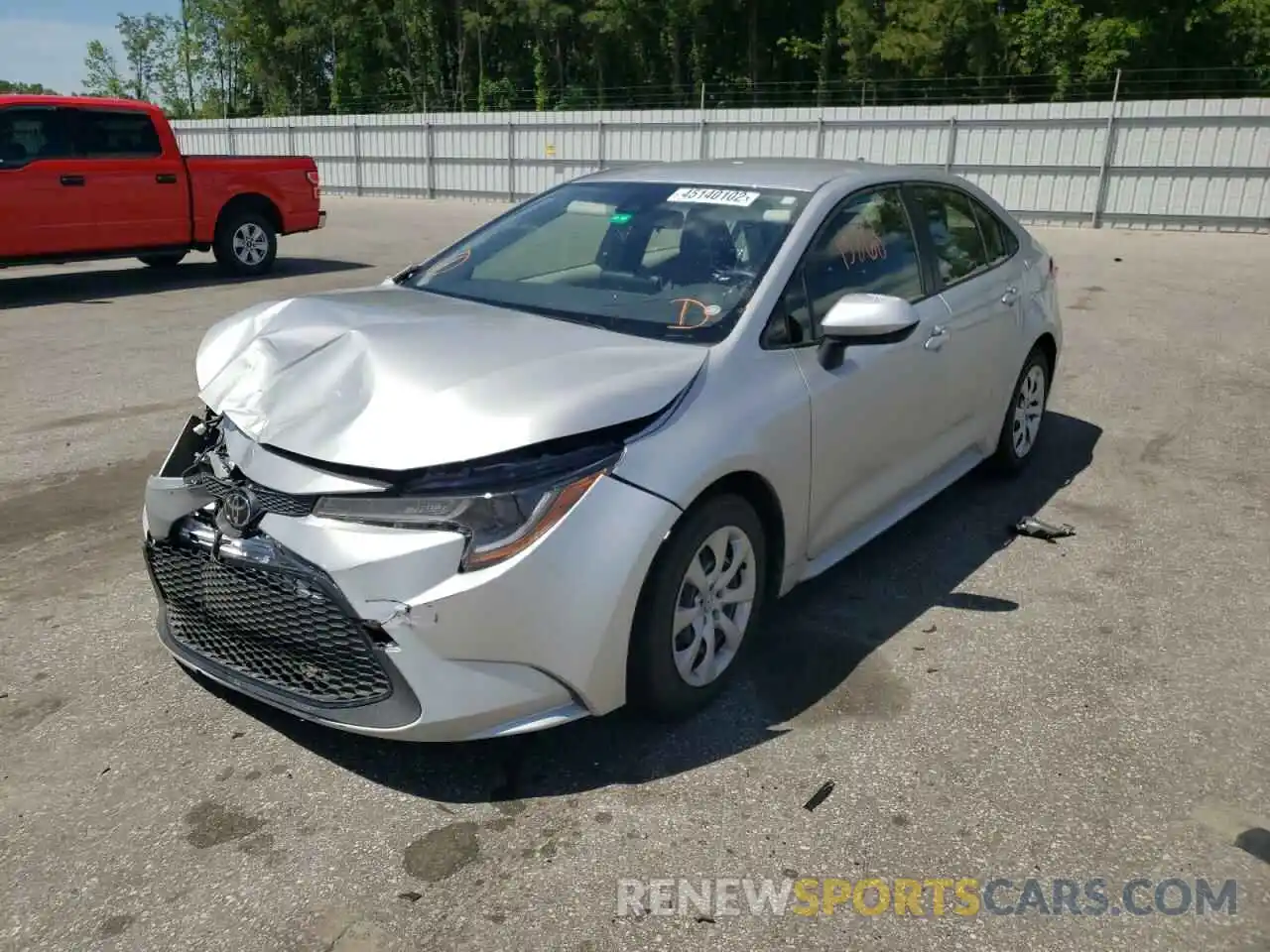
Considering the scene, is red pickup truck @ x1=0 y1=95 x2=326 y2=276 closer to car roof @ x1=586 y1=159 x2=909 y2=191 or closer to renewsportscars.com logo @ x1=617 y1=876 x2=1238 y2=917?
car roof @ x1=586 y1=159 x2=909 y2=191

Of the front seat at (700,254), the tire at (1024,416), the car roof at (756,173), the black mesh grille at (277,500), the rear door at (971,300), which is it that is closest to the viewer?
the black mesh grille at (277,500)

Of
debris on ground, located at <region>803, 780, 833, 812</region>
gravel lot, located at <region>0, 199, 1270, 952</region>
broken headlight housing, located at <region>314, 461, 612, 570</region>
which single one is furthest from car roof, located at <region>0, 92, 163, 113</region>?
debris on ground, located at <region>803, 780, 833, 812</region>

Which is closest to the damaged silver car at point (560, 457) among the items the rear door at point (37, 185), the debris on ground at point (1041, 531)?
Answer: the debris on ground at point (1041, 531)

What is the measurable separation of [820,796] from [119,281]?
39.7 ft

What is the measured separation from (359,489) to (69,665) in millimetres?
1566

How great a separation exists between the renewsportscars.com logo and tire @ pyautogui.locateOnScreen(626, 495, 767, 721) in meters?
0.59

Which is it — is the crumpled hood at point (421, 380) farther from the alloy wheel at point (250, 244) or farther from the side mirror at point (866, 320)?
the alloy wheel at point (250, 244)

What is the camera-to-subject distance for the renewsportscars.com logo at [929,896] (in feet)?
8.16

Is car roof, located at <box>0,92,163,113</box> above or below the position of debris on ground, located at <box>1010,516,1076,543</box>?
above

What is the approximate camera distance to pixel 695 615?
3.12 meters

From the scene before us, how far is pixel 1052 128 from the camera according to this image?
20.8 meters

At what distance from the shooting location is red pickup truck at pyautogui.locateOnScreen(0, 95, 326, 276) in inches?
415

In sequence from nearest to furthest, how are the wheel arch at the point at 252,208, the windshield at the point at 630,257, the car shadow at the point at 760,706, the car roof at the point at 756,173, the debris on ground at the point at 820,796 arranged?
the debris on ground at the point at 820,796 < the car shadow at the point at 760,706 < the windshield at the point at 630,257 < the car roof at the point at 756,173 < the wheel arch at the point at 252,208

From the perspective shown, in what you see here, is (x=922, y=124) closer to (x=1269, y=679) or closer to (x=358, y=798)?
(x=1269, y=679)
